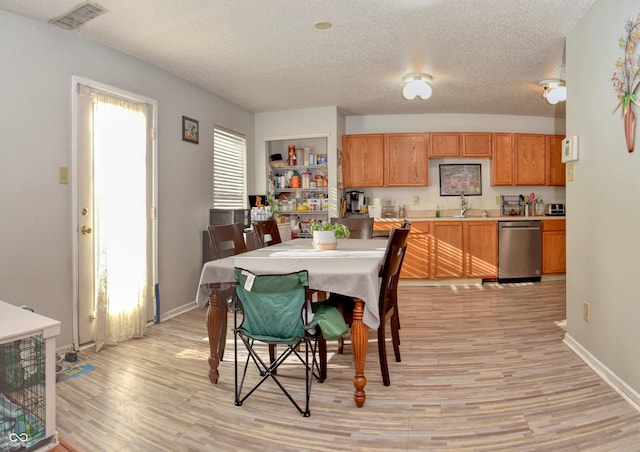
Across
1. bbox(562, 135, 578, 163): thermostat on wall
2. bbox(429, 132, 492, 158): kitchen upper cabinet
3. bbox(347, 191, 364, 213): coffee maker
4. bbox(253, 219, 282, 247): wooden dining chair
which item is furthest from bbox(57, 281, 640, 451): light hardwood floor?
bbox(429, 132, 492, 158): kitchen upper cabinet

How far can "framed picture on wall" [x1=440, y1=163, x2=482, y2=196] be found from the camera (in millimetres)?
6500

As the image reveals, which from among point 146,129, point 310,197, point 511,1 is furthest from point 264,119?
point 511,1

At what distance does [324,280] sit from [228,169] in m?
3.69

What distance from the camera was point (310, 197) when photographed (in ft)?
20.1

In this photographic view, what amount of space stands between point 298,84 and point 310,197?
1.86 metres

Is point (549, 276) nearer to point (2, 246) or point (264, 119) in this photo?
point (264, 119)

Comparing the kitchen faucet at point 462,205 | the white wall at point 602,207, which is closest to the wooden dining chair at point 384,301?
the white wall at point 602,207

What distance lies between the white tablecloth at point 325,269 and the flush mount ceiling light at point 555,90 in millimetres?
3184

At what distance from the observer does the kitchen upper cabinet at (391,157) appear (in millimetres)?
6180

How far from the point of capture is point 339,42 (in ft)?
11.7

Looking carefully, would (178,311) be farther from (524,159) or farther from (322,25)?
(524,159)

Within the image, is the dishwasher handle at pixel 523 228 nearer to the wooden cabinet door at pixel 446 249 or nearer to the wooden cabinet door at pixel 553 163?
the wooden cabinet door at pixel 446 249

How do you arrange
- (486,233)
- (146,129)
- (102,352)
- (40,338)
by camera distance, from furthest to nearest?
(486,233) → (146,129) → (102,352) → (40,338)

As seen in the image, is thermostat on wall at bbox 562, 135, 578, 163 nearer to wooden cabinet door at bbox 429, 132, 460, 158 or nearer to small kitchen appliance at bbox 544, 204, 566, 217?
wooden cabinet door at bbox 429, 132, 460, 158
